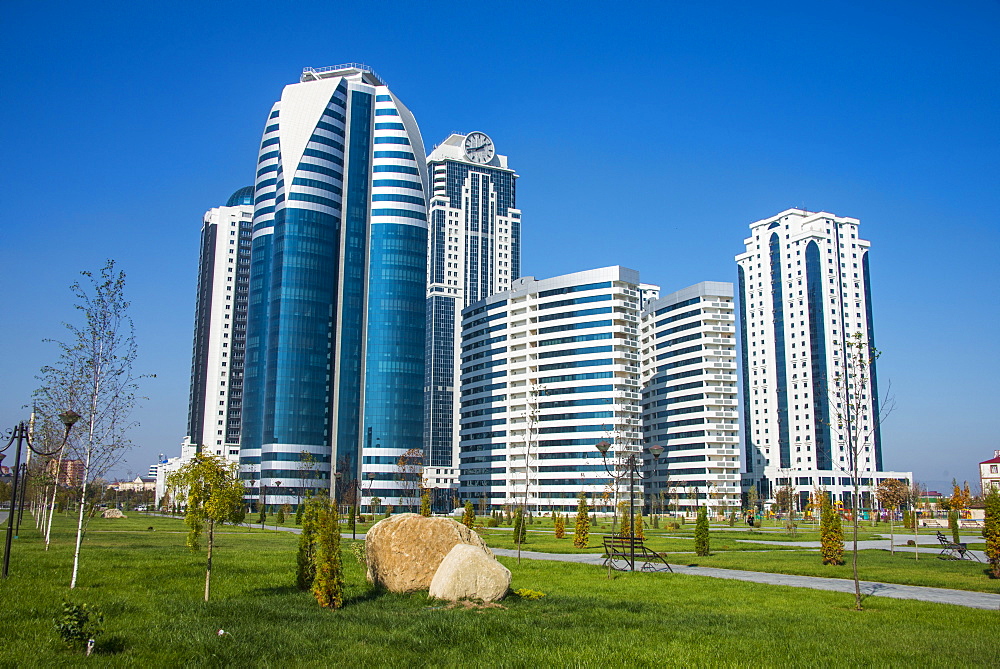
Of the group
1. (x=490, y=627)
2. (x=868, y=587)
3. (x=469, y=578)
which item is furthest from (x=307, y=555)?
(x=868, y=587)

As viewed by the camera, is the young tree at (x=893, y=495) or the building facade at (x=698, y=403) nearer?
the young tree at (x=893, y=495)

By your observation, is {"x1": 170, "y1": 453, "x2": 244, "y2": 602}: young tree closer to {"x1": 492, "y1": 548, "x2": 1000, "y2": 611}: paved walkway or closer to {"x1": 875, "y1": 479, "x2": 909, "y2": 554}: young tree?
{"x1": 492, "y1": 548, "x2": 1000, "y2": 611}: paved walkway

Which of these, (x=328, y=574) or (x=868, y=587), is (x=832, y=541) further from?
(x=328, y=574)

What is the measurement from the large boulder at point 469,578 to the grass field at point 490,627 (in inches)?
18.2

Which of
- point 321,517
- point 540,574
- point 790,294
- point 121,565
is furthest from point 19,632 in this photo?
point 790,294

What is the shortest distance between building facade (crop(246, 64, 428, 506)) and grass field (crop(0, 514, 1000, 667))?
11200cm

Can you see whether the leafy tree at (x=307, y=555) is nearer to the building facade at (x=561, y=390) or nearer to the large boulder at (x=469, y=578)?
the large boulder at (x=469, y=578)

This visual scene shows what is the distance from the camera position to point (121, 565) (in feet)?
80.8

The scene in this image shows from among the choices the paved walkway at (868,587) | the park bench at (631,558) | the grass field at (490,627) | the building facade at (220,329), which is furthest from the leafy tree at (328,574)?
→ the building facade at (220,329)

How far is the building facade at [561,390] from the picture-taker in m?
127

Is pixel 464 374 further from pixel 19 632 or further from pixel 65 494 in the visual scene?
pixel 19 632

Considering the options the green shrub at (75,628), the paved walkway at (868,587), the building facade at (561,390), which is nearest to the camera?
the green shrub at (75,628)

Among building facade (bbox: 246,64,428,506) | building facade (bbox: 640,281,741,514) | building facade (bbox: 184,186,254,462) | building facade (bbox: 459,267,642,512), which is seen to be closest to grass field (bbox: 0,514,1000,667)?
building facade (bbox: 459,267,642,512)

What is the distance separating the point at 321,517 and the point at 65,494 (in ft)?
232
